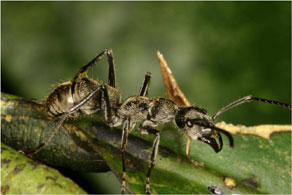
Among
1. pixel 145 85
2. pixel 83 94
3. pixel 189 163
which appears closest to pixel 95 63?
pixel 83 94

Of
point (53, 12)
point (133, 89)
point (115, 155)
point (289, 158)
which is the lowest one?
point (115, 155)

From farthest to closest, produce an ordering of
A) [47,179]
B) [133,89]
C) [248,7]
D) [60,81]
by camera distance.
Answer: [133,89] → [60,81] → [248,7] → [47,179]

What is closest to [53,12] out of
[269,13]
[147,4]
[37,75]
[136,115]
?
[37,75]

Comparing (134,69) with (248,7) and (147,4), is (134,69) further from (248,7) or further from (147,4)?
(248,7)

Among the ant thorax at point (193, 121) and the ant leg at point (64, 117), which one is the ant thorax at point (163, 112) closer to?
the ant thorax at point (193, 121)

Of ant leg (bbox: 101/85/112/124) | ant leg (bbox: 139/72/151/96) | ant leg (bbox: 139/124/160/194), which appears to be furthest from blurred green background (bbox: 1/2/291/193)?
ant leg (bbox: 139/124/160/194)

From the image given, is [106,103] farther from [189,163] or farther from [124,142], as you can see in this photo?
[189,163]
